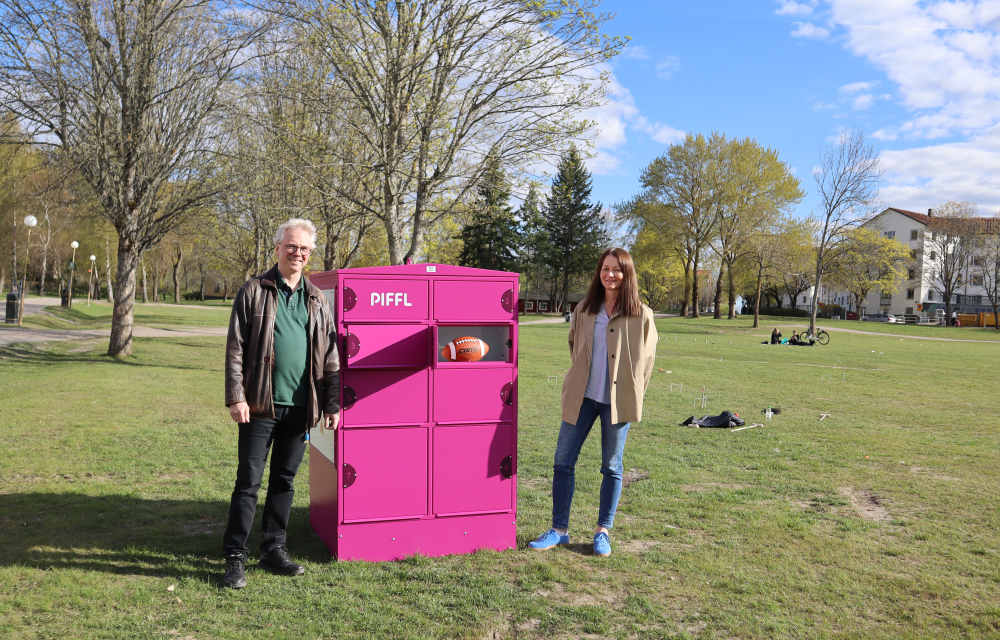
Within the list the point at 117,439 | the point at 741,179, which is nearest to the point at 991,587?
the point at 117,439

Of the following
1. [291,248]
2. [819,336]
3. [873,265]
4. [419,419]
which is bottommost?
[819,336]

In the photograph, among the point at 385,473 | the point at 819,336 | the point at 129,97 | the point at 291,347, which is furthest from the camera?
the point at 819,336

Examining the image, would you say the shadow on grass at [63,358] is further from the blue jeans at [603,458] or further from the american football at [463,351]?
the blue jeans at [603,458]

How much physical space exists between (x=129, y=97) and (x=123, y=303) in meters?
5.02

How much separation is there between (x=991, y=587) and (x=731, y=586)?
1.67 metres

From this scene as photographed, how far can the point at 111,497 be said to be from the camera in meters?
5.77

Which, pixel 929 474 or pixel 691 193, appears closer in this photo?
pixel 929 474

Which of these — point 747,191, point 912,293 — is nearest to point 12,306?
point 747,191

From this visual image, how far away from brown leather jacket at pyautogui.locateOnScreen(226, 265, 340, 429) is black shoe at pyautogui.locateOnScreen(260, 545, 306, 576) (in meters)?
0.85

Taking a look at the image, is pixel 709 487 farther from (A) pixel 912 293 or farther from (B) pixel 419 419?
(A) pixel 912 293

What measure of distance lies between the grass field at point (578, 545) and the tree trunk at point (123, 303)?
7.12 m

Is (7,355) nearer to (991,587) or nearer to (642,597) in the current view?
(642,597)

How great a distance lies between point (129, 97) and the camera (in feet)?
51.2

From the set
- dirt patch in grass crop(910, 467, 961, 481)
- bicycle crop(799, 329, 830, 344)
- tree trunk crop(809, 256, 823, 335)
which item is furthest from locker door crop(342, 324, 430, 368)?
tree trunk crop(809, 256, 823, 335)
